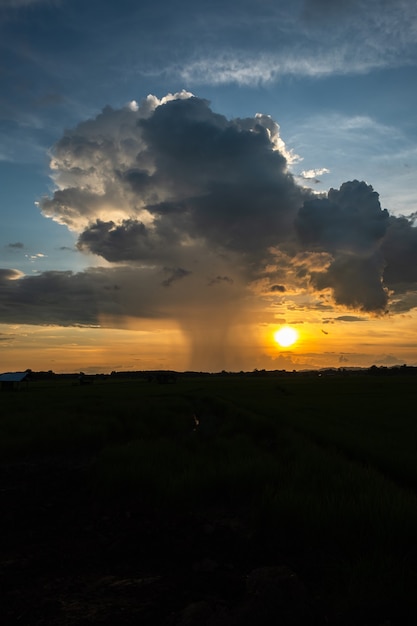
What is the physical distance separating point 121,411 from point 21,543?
18.6 metres

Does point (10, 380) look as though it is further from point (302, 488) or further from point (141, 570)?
point (141, 570)

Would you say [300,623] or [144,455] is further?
[144,455]

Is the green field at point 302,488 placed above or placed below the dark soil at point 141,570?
above

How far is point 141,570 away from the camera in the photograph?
5.84 metres

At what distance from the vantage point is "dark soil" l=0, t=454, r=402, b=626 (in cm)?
430

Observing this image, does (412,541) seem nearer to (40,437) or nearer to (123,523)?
(123,523)

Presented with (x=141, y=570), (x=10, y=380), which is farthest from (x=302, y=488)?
(x=10, y=380)

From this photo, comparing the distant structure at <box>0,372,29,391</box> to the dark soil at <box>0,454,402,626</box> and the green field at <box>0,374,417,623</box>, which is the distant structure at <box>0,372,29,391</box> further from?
the dark soil at <box>0,454,402,626</box>

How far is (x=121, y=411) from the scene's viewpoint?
25.3 meters

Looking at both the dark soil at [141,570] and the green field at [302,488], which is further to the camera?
the green field at [302,488]

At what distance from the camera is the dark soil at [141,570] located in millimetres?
4297

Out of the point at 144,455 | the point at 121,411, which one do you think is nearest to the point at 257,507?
the point at 144,455

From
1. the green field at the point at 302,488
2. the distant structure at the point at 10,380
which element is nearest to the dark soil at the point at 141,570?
the green field at the point at 302,488

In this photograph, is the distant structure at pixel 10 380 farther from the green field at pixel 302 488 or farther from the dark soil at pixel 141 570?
Answer: the dark soil at pixel 141 570
